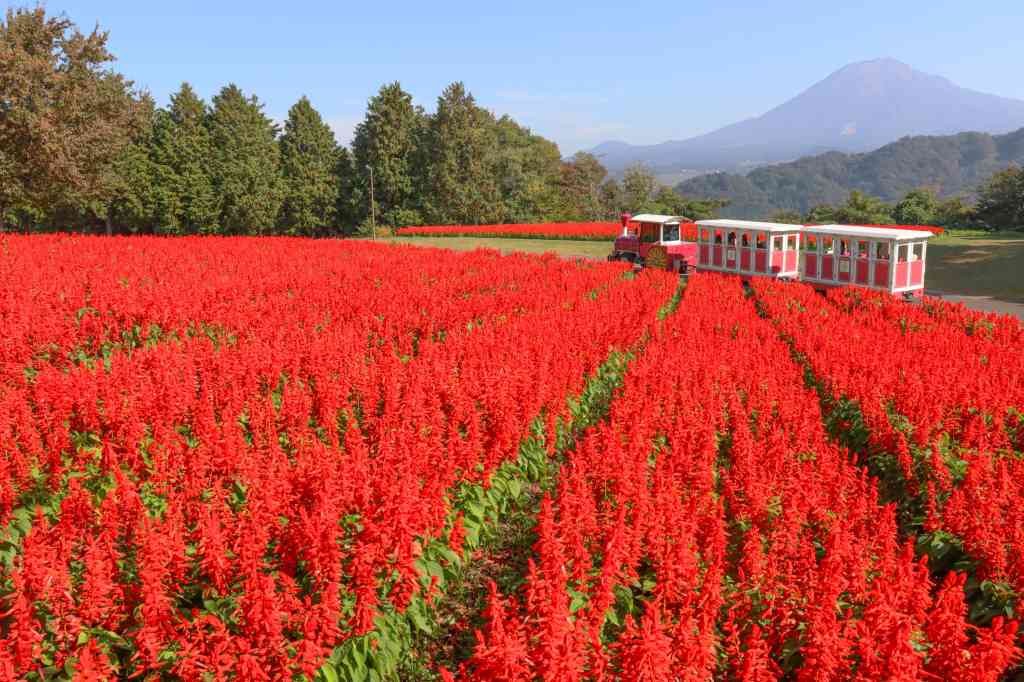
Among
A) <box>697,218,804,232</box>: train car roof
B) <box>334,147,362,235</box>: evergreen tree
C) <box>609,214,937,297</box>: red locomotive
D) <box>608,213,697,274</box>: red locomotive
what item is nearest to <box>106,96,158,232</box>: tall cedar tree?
<box>334,147,362,235</box>: evergreen tree

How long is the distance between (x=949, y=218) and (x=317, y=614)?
77.5 m

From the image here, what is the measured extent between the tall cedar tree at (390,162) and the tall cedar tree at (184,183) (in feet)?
43.2

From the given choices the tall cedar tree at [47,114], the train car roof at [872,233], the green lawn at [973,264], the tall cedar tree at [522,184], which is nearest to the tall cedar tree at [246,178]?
the tall cedar tree at [47,114]

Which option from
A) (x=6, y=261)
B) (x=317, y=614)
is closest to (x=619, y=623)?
(x=317, y=614)

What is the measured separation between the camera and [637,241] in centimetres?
3062

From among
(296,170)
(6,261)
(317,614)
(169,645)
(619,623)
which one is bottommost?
(619,623)

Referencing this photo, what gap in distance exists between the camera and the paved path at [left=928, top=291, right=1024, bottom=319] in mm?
22297

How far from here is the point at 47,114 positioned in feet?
121

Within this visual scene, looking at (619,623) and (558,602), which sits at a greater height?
(558,602)

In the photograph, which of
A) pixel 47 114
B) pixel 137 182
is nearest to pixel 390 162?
pixel 137 182

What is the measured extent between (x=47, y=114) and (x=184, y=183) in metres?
25.2

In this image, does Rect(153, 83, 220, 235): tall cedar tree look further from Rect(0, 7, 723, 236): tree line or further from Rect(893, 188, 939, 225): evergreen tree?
Rect(893, 188, 939, 225): evergreen tree

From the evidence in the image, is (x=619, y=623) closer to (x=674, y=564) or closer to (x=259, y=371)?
(x=674, y=564)

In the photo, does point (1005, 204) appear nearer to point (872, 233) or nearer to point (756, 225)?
point (756, 225)
